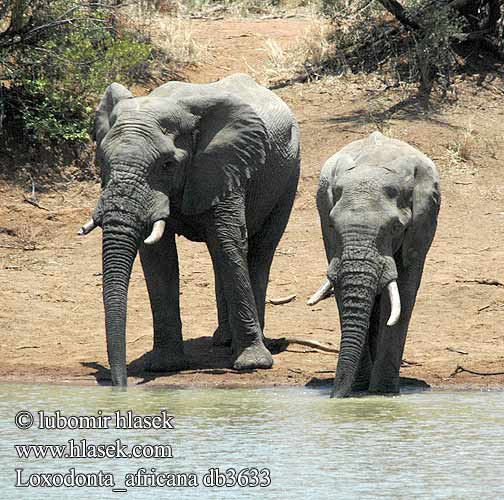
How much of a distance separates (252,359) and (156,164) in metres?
1.78

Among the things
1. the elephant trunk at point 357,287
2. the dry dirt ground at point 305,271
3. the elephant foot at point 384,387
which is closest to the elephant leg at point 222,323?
the dry dirt ground at point 305,271

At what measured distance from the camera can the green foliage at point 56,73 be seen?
16.4 meters

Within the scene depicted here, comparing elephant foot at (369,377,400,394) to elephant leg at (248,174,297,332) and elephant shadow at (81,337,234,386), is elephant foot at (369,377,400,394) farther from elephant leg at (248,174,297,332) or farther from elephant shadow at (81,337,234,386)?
elephant leg at (248,174,297,332)

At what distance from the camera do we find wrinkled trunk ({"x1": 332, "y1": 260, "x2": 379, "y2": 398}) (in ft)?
31.0

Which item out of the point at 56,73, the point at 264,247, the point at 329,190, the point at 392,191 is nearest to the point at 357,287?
the point at 392,191

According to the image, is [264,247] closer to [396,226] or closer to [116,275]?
[116,275]

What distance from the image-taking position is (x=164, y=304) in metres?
11.2

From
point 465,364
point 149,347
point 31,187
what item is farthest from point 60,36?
point 465,364

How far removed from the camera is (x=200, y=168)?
1099cm

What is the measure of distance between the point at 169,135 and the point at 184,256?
13.8 ft

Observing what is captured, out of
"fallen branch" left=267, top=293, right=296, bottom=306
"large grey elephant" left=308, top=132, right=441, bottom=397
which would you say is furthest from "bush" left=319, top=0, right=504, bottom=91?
"large grey elephant" left=308, top=132, right=441, bottom=397

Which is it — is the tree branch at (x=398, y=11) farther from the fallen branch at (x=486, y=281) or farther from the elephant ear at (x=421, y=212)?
the elephant ear at (x=421, y=212)

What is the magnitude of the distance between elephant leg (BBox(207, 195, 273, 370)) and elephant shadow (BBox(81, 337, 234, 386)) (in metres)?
0.24

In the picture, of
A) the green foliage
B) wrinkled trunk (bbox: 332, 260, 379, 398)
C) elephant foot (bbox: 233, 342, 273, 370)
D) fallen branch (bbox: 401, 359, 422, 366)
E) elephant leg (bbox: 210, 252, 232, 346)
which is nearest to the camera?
wrinkled trunk (bbox: 332, 260, 379, 398)
